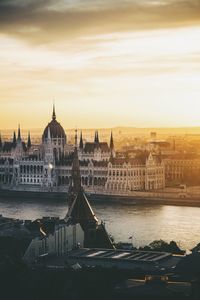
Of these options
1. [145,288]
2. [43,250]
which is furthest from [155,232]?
[145,288]

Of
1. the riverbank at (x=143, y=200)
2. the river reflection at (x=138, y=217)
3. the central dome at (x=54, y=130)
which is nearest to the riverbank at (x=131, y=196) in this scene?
the riverbank at (x=143, y=200)

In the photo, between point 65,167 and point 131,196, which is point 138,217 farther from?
point 65,167

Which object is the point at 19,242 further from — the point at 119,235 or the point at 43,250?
the point at 119,235

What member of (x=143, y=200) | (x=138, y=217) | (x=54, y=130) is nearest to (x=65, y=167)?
(x=54, y=130)

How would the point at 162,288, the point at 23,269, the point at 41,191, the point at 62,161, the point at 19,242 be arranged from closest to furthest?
1. the point at 162,288
2. the point at 23,269
3. the point at 19,242
4. the point at 41,191
5. the point at 62,161

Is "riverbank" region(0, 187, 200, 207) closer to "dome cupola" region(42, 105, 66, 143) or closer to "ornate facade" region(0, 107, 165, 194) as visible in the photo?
"ornate facade" region(0, 107, 165, 194)

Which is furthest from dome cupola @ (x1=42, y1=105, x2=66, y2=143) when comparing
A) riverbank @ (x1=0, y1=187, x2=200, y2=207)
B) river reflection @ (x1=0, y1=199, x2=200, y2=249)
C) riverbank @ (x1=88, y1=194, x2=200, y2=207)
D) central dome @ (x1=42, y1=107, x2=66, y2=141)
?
river reflection @ (x1=0, y1=199, x2=200, y2=249)

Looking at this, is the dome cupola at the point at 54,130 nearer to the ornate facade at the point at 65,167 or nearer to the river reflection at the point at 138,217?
the ornate facade at the point at 65,167

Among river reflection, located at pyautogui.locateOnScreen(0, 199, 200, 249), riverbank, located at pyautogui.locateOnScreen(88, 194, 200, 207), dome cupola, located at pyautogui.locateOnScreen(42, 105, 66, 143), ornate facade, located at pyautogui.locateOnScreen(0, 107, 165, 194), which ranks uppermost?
dome cupola, located at pyautogui.locateOnScreen(42, 105, 66, 143)
